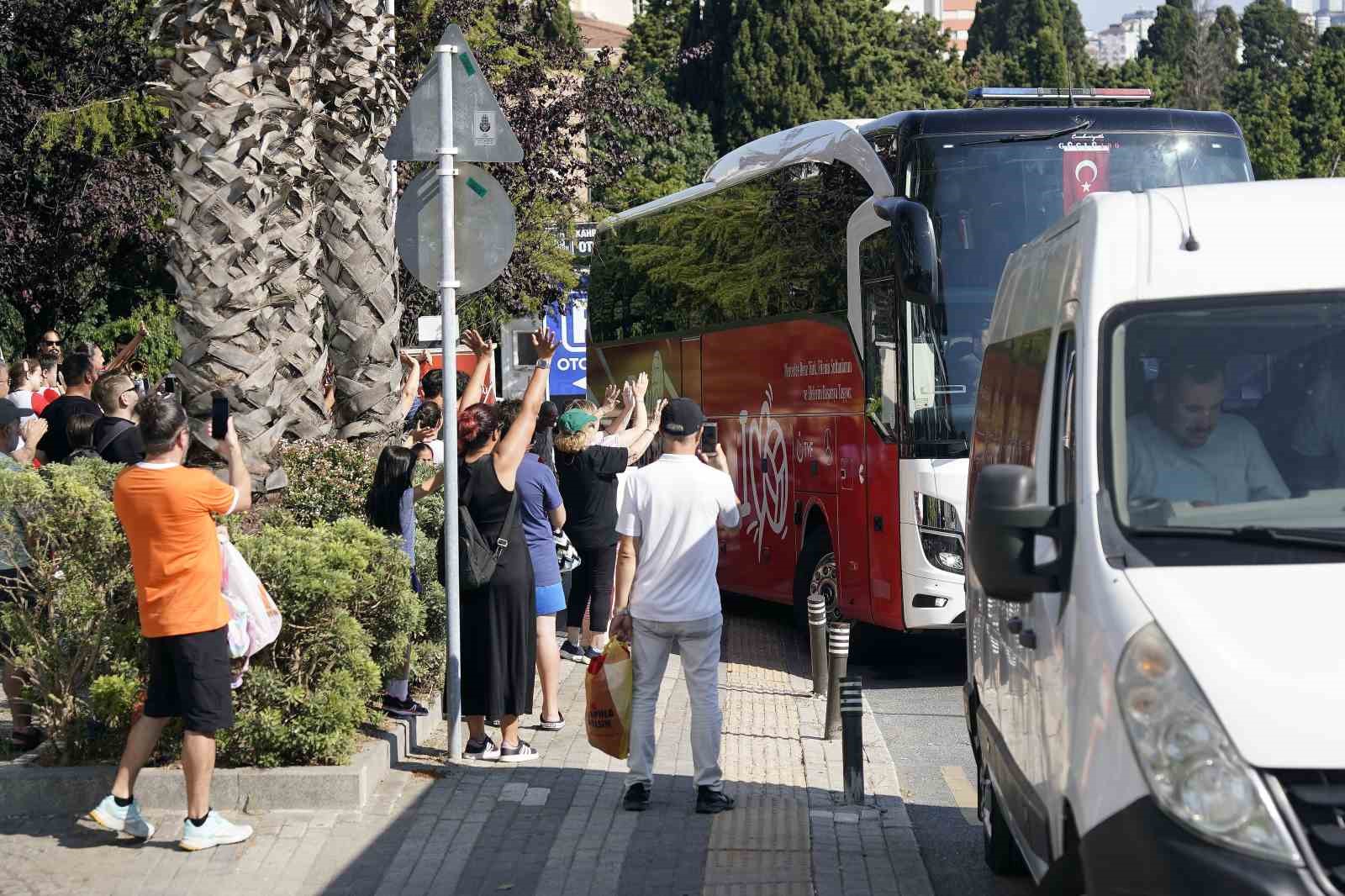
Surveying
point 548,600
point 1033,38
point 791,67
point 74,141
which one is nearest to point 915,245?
point 548,600

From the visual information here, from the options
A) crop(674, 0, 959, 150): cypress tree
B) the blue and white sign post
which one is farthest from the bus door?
crop(674, 0, 959, 150): cypress tree

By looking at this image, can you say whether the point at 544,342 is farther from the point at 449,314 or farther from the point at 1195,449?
the point at 1195,449

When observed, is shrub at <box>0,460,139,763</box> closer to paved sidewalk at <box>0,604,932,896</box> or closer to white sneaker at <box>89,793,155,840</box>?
paved sidewalk at <box>0,604,932,896</box>

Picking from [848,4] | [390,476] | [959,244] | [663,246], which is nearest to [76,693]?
[390,476]

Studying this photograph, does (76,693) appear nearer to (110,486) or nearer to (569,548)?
(110,486)

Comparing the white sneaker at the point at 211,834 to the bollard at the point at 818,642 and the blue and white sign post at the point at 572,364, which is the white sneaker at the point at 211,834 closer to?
the bollard at the point at 818,642

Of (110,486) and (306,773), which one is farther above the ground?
(110,486)

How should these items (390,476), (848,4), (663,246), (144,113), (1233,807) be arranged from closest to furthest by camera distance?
(1233,807) < (390,476) < (663,246) < (144,113) < (848,4)

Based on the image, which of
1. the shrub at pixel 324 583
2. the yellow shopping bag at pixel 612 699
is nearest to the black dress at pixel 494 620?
the shrub at pixel 324 583

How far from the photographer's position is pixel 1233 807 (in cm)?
347

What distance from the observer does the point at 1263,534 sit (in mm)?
4055

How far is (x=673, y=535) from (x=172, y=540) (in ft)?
6.96

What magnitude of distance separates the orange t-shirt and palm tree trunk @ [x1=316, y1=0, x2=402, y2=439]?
5.46 metres

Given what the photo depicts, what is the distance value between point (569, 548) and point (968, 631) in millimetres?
4569
